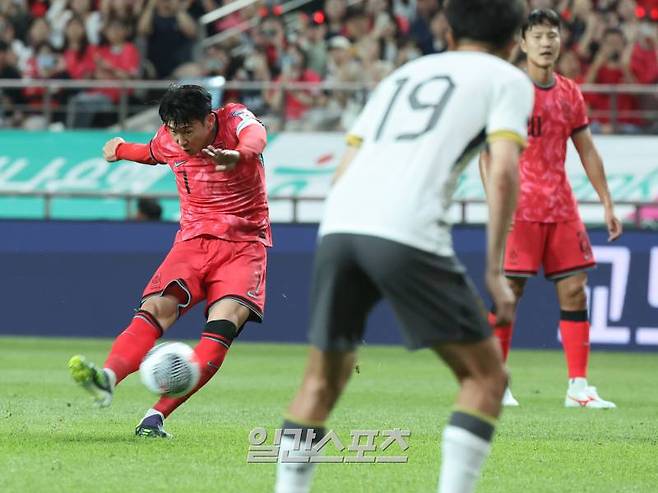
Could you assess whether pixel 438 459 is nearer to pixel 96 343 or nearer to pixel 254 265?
pixel 254 265

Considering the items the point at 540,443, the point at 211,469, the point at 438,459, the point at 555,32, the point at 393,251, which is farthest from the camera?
the point at 555,32

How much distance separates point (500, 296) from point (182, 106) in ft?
10.9

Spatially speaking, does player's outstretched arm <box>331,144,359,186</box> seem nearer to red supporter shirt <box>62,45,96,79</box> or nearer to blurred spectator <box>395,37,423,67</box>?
blurred spectator <box>395,37,423,67</box>

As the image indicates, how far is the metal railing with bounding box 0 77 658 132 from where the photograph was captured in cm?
1752

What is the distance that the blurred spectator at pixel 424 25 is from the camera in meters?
19.0

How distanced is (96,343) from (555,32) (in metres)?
7.51

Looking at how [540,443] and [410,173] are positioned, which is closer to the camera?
[410,173]

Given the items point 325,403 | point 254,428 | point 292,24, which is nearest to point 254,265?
point 254,428

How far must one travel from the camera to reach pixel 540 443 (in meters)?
8.02

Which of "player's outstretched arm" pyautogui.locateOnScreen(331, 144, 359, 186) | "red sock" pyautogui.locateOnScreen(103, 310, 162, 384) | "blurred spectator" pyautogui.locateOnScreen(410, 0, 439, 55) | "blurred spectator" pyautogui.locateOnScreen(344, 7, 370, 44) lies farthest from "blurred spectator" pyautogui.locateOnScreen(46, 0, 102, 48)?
"player's outstretched arm" pyautogui.locateOnScreen(331, 144, 359, 186)

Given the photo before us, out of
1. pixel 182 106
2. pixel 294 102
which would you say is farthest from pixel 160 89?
pixel 182 106

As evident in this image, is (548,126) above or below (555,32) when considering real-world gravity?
below

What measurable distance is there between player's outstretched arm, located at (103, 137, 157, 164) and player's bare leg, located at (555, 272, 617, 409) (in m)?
3.48

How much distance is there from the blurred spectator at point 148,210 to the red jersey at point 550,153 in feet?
23.5
